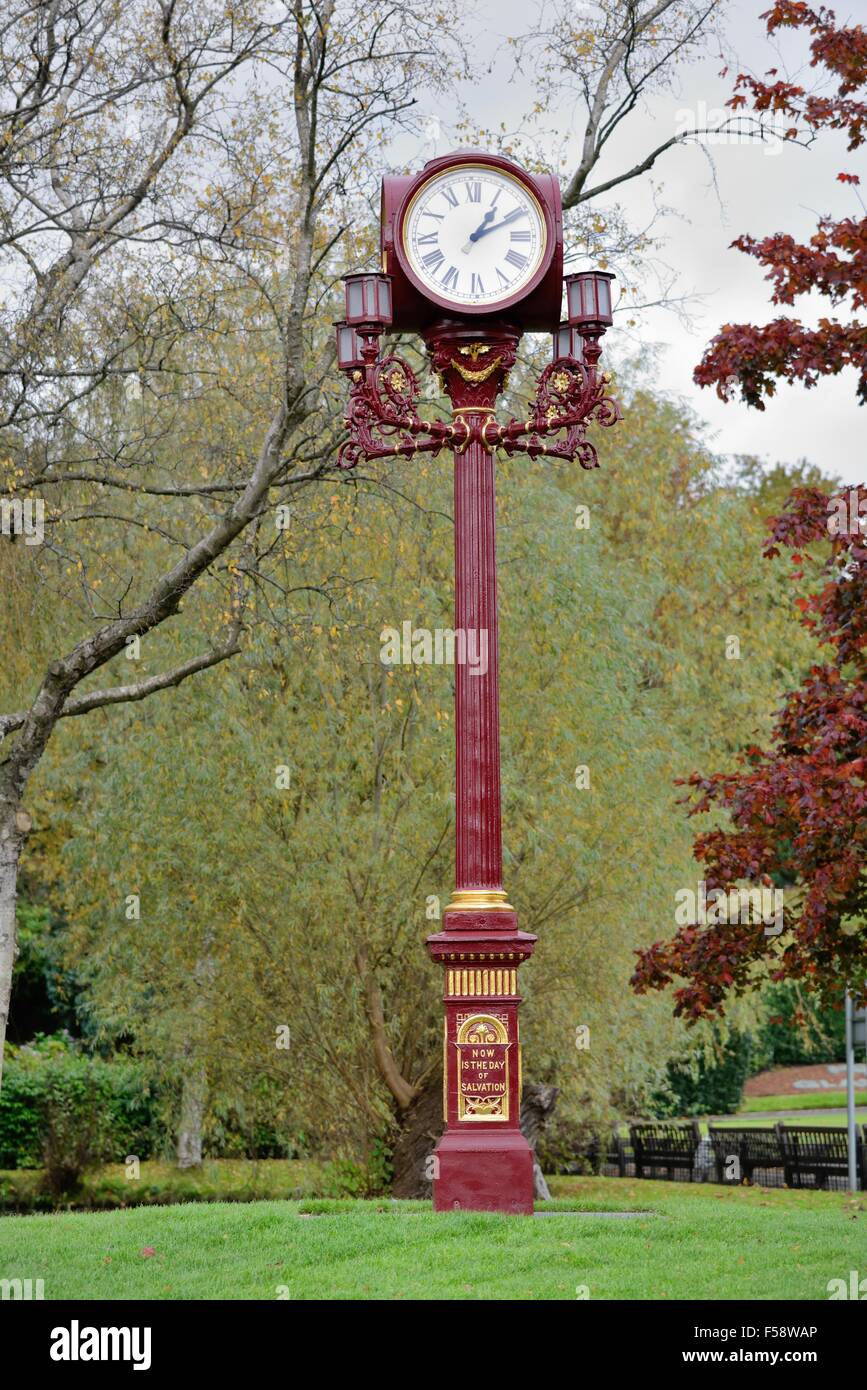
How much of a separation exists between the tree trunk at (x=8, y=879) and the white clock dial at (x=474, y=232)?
13.8 feet

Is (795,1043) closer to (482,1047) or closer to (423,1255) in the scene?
(482,1047)

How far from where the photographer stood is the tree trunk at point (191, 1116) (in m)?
15.9

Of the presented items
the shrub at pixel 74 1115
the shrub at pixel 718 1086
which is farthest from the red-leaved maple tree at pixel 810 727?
the shrub at pixel 718 1086

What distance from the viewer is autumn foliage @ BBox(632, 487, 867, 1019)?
362 inches

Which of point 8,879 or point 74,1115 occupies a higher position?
point 8,879

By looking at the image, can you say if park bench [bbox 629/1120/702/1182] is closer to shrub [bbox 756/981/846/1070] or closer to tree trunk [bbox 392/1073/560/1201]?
tree trunk [bbox 392/1073/560/1201]

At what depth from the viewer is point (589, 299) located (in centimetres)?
977

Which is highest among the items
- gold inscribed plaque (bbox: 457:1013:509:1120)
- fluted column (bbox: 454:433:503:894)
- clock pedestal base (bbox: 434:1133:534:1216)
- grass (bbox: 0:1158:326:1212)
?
fluted column (bbox: 454:433:503:894)

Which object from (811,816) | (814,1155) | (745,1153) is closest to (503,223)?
(811,816)

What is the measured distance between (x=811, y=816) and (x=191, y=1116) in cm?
1097

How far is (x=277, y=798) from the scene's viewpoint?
1462cm

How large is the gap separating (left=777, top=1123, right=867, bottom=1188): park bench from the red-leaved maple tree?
32.0 ft

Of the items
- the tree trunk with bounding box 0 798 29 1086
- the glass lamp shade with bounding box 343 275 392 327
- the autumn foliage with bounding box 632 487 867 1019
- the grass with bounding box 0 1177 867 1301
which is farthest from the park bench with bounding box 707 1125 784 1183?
the glass lamp shade with bounding box 343 275 392 327
